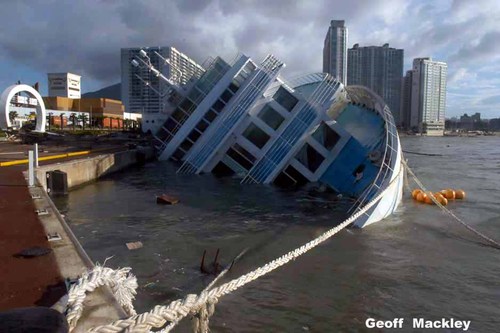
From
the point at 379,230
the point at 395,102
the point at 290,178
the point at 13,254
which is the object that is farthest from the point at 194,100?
the point at 395,102

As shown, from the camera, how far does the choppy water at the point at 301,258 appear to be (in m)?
8.48

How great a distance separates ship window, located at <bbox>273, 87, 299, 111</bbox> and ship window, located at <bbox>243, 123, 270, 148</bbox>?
7.86 feet

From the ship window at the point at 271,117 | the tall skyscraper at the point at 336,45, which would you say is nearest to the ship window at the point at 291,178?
the ship window at the point at 271,117

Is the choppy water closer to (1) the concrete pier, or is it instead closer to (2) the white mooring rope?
(1) the concrete pier

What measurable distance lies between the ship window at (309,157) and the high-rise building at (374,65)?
393 feet

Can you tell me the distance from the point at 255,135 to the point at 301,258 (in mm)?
15375

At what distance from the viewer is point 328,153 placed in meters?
24.2

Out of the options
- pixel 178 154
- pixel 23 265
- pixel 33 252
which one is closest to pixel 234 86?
pixel 178 154

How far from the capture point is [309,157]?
25328mm

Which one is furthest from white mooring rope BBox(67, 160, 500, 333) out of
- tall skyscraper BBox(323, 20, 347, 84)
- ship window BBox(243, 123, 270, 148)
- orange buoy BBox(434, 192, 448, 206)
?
tall skyscraper BBox(323, 20, 347, 84)

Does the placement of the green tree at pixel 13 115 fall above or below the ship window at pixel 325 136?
above

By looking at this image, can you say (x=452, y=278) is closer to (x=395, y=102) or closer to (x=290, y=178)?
(x=290, y=178)

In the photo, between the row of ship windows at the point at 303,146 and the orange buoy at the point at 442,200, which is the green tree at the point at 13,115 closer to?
the row of ship windows at the point at 303,146

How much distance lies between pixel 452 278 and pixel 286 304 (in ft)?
15.5
